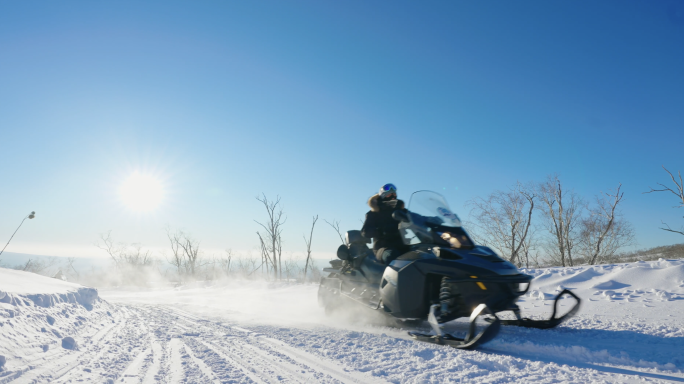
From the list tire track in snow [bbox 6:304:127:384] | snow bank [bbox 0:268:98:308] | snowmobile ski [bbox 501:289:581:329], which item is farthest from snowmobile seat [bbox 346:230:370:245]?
snow bank [bbox 0:268:98:308]

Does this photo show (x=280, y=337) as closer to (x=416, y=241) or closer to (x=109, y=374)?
(x=109, y=374)

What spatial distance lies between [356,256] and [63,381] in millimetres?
3658

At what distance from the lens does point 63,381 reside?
2498 mm

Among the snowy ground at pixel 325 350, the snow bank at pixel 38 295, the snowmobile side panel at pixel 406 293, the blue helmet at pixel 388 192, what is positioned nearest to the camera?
the snowy ground at pixel 325 350

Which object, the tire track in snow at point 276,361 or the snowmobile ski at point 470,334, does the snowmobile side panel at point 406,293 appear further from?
the tire track in snow at point 276,361

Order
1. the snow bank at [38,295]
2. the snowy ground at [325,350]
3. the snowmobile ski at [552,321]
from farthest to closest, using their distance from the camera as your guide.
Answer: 1. the snow bank at [38,295]
2. the snowmobile ski at [552,321]
3. the snowy ground at [325,350]

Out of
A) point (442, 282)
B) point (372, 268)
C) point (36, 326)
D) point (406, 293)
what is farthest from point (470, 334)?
point (36, 326)

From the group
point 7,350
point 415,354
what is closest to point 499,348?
point 415,354

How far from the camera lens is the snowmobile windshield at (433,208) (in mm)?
4074

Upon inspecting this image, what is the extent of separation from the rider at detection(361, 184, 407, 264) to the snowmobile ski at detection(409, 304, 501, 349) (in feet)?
4.45

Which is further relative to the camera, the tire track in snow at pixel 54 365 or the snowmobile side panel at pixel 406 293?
the snowmobile side panel at pixel 406 293

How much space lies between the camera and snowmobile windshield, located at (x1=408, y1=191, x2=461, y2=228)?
4074mm

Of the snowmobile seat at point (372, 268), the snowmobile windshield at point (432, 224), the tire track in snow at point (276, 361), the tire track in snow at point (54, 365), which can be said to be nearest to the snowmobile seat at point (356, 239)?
the snowmobile seat at point (372, 268)

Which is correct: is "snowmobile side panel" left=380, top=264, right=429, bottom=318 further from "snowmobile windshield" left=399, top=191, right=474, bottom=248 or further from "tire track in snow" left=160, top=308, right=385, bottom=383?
"tire track in snow" left=160, top=308, right=385, bottom=383
